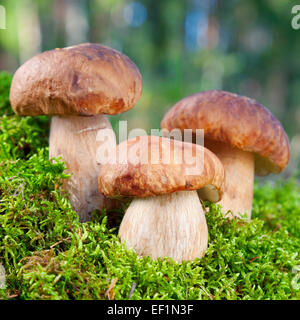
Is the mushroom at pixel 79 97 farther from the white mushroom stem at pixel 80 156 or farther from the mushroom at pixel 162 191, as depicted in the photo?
the mushroom at pixel 162 191

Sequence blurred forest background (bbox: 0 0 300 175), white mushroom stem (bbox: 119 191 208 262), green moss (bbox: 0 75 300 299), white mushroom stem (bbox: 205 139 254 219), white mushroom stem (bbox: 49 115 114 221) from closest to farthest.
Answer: green moss (bbox: 0 75 300 299), white mushroom stem (bbox: 119 191 208 262), white mushroom stem (bbox: 49 115 114 221), white mushroom stem (bbox: 205 139 254 219), blurred forest background (bbox: 0 0 300 175)

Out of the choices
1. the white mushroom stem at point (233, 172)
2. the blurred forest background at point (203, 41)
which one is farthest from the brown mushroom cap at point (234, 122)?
the blurred forest background at point (203, 41)

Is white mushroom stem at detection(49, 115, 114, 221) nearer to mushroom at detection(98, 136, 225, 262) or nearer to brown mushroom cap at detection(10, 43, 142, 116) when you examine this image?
brown mushroom cap at detection(10, 43, 142, 116)

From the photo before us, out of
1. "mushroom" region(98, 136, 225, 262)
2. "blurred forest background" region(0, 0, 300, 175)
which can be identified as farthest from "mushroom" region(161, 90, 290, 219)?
"blurred forest background" region(0, 0, 300, 175)

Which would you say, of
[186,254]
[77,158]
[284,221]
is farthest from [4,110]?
[284,221]

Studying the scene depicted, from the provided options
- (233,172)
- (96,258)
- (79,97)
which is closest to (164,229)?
(96,258)

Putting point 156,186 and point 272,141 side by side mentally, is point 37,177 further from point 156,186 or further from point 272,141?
point 272,141
